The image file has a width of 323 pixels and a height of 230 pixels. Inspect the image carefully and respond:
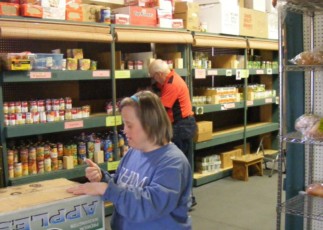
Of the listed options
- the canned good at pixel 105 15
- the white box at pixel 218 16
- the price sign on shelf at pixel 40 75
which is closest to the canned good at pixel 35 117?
the price sign on shelf at pixel 40 75

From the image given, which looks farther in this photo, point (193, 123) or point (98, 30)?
point (193, 123)

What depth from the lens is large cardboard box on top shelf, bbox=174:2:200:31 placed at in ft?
16.2

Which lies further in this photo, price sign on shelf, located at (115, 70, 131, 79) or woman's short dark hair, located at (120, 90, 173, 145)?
price sign on shelf, located at (115, 70, 131, 79)

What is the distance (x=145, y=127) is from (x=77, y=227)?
49 cm

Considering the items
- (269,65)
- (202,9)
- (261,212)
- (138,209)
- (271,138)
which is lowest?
(261,212)

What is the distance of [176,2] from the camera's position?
5004mm

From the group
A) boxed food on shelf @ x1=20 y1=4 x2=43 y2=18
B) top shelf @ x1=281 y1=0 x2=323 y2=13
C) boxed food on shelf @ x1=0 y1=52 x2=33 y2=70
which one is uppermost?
boxed food on shelf @ x1=20 y1=4 x2=43 y2=18

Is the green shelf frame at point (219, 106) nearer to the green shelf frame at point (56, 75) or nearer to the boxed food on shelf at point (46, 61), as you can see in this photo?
the green shelf frame at point (56, 75)

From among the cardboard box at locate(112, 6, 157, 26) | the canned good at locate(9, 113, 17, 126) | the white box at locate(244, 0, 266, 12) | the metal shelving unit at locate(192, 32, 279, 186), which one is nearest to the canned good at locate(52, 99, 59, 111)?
the canned good at locate(9, 113, 17, 126)

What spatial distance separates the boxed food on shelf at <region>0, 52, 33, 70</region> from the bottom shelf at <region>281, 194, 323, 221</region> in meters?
2.29

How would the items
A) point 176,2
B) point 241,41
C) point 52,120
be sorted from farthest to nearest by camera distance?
point 241,41 → point 176,2 → point 52,120

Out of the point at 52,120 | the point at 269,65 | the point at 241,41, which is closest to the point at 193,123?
the point at 52,120

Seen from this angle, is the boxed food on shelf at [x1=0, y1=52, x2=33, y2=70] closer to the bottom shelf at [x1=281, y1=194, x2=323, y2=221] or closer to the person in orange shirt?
the person in orange shirt

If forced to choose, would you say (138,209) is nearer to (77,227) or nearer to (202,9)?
(77,227)
